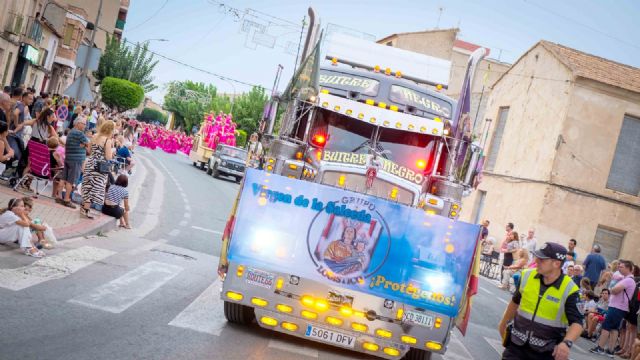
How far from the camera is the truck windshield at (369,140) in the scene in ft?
31.7

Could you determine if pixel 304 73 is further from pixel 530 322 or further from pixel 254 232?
pixel 530 322

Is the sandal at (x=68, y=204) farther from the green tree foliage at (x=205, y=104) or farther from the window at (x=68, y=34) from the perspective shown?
the green tree foliage at (x=205, y=104)

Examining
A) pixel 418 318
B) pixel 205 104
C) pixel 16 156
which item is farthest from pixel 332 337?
pixel 205 104

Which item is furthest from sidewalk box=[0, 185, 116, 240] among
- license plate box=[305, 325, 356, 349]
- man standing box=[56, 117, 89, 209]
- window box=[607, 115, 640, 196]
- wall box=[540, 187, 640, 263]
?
window box=[607, 115, 640, 196]

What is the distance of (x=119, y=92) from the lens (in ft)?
236

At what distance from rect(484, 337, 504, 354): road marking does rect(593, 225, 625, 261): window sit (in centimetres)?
1904

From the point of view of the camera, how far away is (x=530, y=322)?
591cm

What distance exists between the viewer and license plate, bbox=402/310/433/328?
755 centimetres

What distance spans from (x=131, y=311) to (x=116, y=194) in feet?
22.9

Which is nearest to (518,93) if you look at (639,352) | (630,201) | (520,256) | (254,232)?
(630,201)

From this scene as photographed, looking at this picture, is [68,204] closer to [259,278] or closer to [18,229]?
[18,229]

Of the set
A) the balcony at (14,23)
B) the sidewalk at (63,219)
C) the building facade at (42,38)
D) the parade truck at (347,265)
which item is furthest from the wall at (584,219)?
the balcony at (14,23)

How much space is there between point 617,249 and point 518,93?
9.57 meters

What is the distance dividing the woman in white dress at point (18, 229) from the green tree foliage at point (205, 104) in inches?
2906
